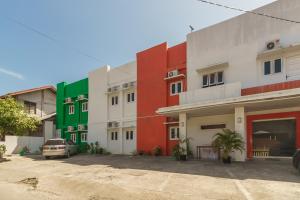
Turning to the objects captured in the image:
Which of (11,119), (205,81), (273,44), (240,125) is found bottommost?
(240,125)

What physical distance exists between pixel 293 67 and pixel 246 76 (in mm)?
2722

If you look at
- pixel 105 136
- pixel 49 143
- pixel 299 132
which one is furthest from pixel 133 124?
pixel 299 132

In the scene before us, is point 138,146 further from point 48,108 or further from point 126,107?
point 48,108

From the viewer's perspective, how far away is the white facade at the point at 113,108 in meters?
24.1

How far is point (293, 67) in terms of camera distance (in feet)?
48.1

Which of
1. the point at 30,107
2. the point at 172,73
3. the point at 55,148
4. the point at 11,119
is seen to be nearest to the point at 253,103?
the point at 172,73

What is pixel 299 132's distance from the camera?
1428cm

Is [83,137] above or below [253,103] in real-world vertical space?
below

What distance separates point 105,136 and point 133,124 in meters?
4.26

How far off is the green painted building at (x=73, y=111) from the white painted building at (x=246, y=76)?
14753 mm

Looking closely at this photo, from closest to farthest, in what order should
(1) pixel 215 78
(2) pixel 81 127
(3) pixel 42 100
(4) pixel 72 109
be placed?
(1) pixel 215 78 < (2) pixel 81 127 < (4) pixel 72 109 < (3) pixel 42 100

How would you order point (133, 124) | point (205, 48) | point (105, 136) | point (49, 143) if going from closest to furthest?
point (205, 48)
point (49, 143)
point (133, 124)
point (105, 136)

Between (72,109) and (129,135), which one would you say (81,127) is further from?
(129,135)

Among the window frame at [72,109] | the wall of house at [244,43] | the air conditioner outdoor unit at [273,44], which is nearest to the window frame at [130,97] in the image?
the wall of house at [244,43]
